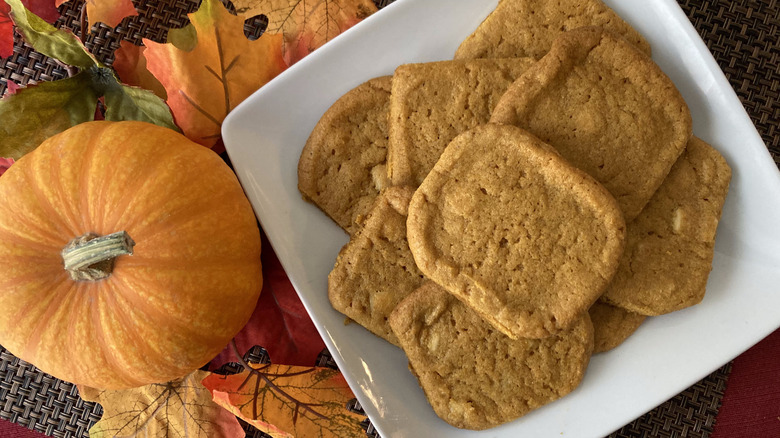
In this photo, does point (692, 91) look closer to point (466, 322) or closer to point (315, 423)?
point (466, 322)

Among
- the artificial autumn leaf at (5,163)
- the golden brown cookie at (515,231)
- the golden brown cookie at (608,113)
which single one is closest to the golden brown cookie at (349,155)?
the golden brown cookie at (515,231)

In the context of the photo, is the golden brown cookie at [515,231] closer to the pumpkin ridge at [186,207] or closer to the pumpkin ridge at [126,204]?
the pumpkin ridge at [186,207]

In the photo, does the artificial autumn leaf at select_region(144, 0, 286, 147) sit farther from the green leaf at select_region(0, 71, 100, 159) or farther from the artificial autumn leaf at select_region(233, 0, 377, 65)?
the green leaf at select_region(0, 71, 100, 159)

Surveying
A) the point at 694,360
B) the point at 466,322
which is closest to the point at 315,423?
the point at 466,322

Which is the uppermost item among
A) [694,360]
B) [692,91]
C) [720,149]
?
[692,91]

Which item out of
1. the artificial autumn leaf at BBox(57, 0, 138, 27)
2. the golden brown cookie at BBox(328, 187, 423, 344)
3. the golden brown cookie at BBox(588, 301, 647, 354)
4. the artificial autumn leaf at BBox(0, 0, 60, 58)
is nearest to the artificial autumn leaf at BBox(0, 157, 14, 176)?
the artificial autumn leaf at BBox(0, 0, 60, 58)

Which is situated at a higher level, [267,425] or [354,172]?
[354,172]
